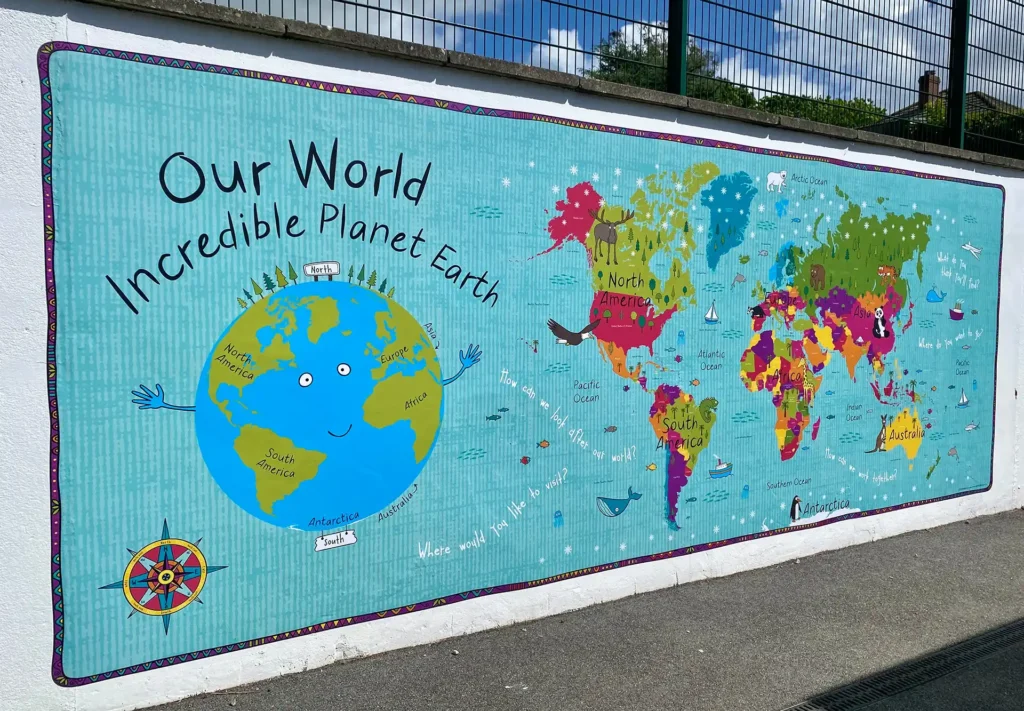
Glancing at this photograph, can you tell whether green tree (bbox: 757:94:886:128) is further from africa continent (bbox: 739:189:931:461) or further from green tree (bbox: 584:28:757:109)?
africa continent (bbox: 739:189:931:461)

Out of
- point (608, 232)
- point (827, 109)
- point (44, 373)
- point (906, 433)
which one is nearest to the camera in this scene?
point (44, 373)

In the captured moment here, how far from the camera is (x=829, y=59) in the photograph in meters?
6.88

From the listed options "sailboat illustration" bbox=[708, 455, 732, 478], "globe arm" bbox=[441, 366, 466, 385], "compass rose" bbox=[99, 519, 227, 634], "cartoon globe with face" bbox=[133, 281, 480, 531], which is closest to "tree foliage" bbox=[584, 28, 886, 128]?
"globe arm" bbox=[441, 366, 466, 385]

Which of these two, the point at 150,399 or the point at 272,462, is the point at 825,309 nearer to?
the point at 272,462

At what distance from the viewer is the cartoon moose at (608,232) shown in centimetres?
532

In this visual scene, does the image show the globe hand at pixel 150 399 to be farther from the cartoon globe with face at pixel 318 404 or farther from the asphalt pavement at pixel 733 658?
the asphalt pavement at pixel 733 658

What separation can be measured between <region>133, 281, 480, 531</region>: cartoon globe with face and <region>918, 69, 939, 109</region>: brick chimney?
5.79m

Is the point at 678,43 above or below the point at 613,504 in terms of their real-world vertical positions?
above

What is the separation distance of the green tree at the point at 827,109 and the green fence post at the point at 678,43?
80cm

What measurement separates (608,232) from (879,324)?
297 centimetres

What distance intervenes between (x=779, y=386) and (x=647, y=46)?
2.67m

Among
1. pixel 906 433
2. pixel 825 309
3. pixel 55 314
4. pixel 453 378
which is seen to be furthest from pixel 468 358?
pixel 906 433

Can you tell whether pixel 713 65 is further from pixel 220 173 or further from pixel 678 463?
pixel 220 173

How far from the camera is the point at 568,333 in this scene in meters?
5.25
